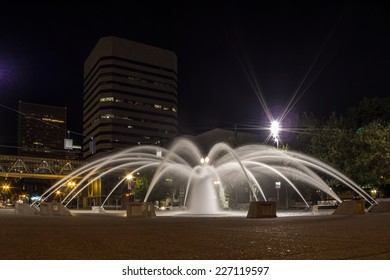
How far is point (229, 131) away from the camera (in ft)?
311

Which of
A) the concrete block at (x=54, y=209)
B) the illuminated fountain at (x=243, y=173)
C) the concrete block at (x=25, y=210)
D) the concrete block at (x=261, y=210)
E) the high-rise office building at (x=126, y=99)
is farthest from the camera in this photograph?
the high-rise office building at (x=126, y=99)

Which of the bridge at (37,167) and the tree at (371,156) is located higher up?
the bridge at (37,167)

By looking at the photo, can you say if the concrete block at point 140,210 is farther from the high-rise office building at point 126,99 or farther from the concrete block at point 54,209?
the high-rise office building at point 126,99

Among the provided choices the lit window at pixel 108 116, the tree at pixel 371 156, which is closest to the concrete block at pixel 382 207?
the tree at pixel 371 156

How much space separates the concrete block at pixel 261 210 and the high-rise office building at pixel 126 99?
507ft

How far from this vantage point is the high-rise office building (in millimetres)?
183625

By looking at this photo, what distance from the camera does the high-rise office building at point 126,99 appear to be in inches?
7229

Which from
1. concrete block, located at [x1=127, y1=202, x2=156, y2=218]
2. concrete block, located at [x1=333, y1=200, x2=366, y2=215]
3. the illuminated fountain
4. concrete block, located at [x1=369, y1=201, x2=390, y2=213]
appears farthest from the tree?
concrete block, located at [x1=127, y1=202, x2=156, y2=218]

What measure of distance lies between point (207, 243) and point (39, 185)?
18791cm

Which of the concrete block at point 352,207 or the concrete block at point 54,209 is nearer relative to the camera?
the concrete block at point 352,207

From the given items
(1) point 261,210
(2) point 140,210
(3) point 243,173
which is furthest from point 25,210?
(1) point 261,210

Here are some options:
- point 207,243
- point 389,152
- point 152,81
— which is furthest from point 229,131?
point 152,81
